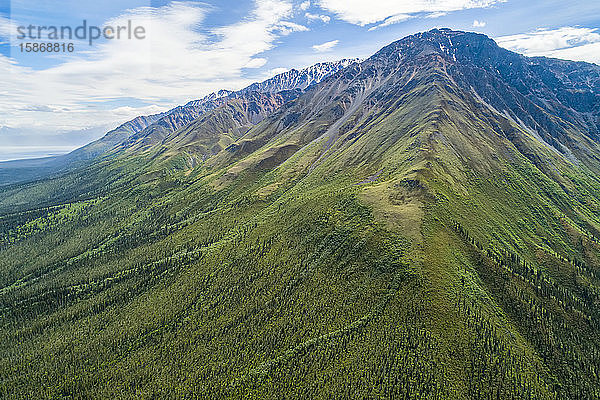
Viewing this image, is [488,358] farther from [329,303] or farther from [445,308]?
[329,303]

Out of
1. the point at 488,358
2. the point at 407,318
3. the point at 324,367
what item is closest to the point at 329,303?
the point at 324,367

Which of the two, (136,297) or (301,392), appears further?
(136,297)

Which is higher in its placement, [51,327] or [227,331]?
[227,331]

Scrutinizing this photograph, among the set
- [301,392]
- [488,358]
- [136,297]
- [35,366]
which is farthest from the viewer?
[136,297]

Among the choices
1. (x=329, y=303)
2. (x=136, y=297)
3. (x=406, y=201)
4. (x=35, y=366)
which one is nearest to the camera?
(x=329, y=303)

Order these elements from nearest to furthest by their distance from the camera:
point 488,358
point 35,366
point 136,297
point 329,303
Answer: point 488,358
point 329,303
point 35,366
point 136,297

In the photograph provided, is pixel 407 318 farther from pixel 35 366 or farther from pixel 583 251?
pixel 35 366

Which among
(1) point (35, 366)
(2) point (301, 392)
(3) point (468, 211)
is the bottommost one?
(1) point (35, 366)

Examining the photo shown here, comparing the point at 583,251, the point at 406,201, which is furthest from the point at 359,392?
the point at 583,251

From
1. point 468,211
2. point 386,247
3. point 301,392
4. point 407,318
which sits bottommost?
point 301,392
